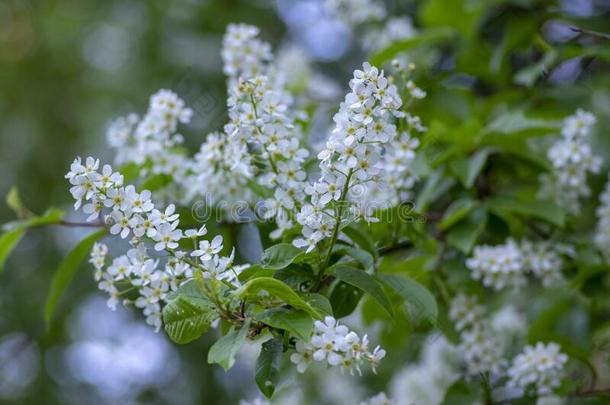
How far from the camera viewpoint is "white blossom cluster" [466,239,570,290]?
8.44 feet

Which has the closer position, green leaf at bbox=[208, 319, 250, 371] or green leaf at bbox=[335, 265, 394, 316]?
green leaf at bbox=[208, 319, 250, 371]

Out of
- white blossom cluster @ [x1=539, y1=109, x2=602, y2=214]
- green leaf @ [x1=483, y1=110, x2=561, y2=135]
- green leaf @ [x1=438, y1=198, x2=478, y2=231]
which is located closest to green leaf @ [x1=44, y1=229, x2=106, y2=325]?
green leaf @ [x1=438, y1=198, x2=478, y2=231]

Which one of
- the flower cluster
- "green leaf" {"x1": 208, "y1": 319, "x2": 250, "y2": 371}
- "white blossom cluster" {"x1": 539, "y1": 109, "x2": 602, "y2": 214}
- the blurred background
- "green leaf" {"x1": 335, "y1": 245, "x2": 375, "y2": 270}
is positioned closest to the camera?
"green leaf" {"x1": 208, "y1": 319, "x2": 250, "y2": 371}

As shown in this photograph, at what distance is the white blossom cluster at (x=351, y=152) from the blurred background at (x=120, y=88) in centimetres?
→ 166

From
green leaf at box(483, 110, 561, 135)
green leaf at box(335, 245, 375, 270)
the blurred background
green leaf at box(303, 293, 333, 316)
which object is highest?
green leaf at box(483, 110, 561, 135)

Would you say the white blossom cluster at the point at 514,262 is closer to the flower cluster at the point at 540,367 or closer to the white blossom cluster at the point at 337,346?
the flower cluster at the point at 540,367

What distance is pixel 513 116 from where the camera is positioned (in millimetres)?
2684

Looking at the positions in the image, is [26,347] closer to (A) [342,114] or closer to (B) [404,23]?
(B) [404,23]

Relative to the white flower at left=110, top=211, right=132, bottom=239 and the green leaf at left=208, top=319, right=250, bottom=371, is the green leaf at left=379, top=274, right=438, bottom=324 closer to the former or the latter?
the green leaf at left=208, top=319, right=250, bottom=371

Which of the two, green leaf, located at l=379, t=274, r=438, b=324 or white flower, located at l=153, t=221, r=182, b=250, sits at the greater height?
white flower, located at l=153, t=221, r=182, b=250

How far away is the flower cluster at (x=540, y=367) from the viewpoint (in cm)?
246

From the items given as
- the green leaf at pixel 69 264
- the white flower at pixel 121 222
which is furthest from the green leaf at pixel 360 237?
the green leaf at pixel 69 264

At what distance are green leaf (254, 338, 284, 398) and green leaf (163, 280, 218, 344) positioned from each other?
5.9 inches

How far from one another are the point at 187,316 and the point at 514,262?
1291 mm
